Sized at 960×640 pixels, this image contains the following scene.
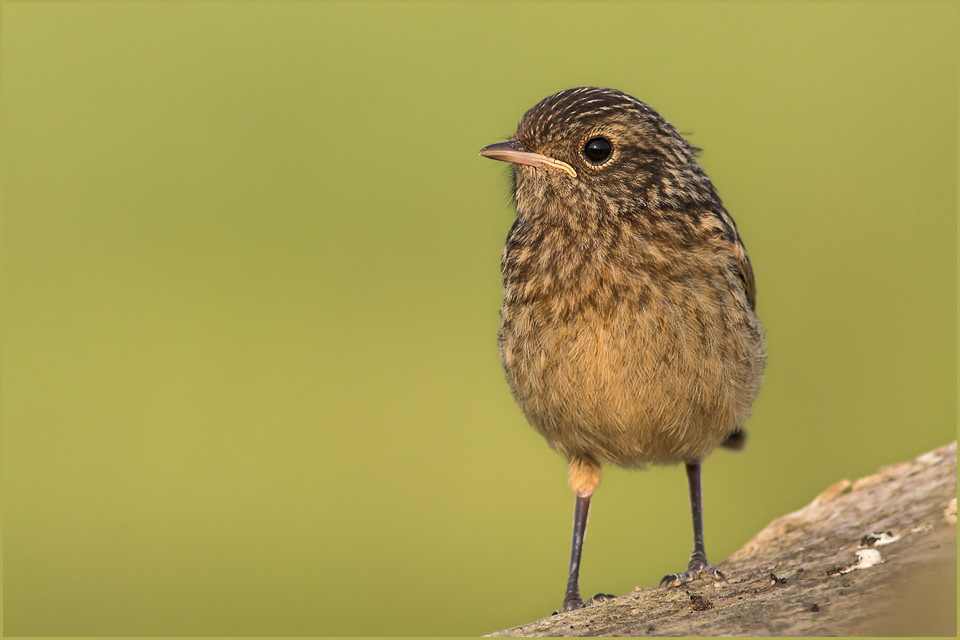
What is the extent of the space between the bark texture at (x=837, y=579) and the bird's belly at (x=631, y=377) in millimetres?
798

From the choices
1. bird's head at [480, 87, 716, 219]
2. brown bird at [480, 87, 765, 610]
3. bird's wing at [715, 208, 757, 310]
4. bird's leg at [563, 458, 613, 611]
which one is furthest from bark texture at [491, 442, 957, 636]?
bird's head at [480, 87, 716, 219]

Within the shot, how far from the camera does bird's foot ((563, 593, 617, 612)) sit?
599cm

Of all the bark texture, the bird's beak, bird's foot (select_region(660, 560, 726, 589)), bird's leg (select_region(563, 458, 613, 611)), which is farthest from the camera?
bird's leg (select_region(563, 458, 613, 611))

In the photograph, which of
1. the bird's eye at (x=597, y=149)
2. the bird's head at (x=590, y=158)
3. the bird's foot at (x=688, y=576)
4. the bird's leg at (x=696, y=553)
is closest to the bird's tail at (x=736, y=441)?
the bird's leg at (x=696, y=553)

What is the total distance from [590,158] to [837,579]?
242 centimetres

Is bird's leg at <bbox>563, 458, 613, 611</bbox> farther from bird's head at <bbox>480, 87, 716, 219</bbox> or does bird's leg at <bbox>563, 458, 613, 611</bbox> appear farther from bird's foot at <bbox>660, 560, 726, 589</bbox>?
bird's head at <bbox>480, 87, 716, 219</bbox>

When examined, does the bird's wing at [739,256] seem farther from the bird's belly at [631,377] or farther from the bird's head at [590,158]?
the bird's belly at [631,377]

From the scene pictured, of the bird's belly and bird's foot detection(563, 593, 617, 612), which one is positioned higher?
the bird's belly

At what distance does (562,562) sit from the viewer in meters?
9.87

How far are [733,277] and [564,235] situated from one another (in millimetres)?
940

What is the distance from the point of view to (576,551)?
649cm

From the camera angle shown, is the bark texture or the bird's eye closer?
the bark texture

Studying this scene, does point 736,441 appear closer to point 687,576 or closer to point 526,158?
point 687,576

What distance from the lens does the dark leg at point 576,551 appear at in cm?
626
